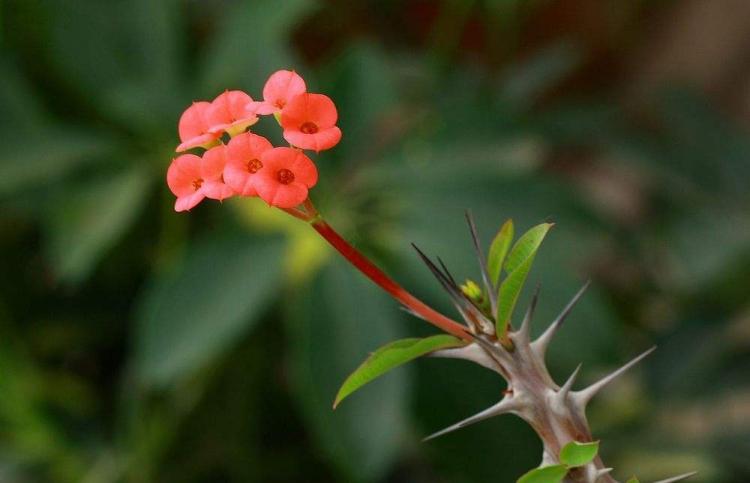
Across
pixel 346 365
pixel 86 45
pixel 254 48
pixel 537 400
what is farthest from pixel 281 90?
pixel 86 45

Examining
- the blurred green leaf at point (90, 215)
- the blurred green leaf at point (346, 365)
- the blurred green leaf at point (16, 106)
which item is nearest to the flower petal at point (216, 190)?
the blurred green leaf at point (346, 365)

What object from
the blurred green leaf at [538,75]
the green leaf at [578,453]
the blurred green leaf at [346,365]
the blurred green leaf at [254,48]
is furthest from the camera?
the blurred green leaf at [538,75]

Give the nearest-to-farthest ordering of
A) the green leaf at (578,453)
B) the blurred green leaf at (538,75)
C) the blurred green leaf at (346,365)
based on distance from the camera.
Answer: the green leaf at (578,453), the blurred green leaf at (346,365), the blurred green leaf at (538,75)

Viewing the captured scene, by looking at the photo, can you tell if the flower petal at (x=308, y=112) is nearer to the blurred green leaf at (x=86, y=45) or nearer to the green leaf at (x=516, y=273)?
the green leaf at (x=516, y=273)

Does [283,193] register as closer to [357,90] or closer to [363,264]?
[363,264]

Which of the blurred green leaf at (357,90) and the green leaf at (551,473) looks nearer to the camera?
the green leaf at (551,473)

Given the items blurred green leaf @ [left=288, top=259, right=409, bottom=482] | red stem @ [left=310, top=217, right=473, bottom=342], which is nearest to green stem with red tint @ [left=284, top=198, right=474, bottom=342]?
red stem @ [left=310, top=217, right=473, bottom=342]

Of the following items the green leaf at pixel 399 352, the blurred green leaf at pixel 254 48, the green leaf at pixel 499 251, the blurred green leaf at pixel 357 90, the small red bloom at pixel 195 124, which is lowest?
the green leaf at pixel 399 352

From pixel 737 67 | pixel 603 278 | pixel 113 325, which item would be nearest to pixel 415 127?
pixel 113 325

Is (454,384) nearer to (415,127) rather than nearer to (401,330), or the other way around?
(401,330)
